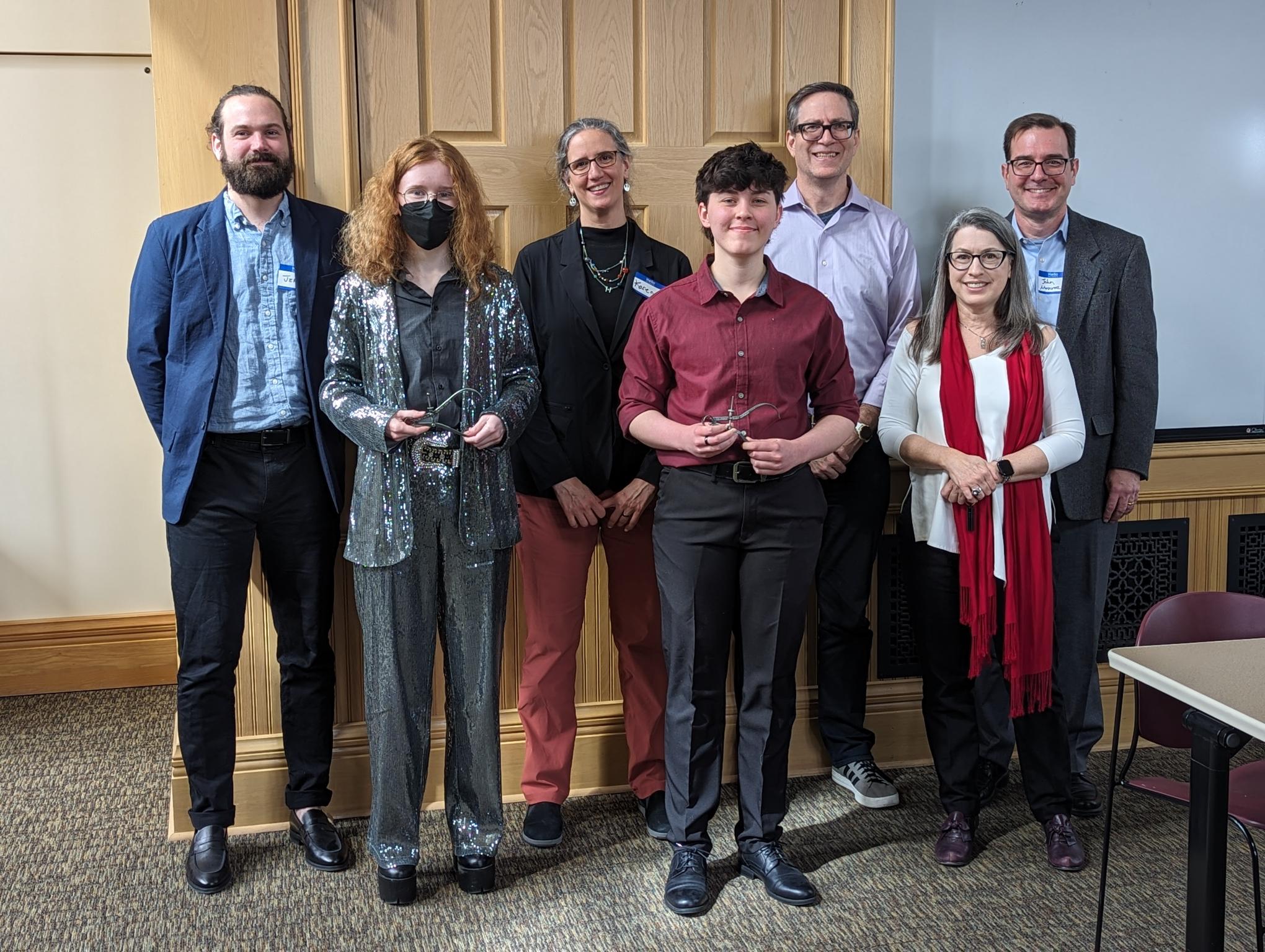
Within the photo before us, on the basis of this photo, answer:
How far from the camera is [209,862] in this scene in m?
2.75

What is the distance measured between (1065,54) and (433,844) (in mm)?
3051

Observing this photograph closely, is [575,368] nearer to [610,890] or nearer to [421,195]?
[421,195]

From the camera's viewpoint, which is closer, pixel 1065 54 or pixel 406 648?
pixel 406 648

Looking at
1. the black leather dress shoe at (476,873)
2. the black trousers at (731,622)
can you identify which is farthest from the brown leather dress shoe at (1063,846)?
the black leather dress shoe at (476,873)

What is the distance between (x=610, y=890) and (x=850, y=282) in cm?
173

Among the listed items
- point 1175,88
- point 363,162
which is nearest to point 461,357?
point 363,162

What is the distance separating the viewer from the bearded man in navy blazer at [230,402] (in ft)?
8.84

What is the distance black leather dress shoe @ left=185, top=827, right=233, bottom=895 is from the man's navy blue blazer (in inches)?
32.0

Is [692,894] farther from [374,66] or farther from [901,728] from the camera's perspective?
[374,66]

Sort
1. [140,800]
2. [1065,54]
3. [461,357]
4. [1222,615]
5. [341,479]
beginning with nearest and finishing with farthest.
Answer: [1222,615] < [461,357] < [341,479] < [140,800] < [1065,54]

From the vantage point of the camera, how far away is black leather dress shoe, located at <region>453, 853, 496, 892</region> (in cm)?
271

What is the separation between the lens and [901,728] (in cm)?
355

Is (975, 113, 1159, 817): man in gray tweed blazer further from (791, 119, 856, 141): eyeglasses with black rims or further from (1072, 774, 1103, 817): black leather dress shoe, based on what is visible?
(791, 119, 856, 141): eyeglasses with black rims

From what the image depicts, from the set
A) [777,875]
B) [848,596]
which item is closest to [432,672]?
[777,875]
